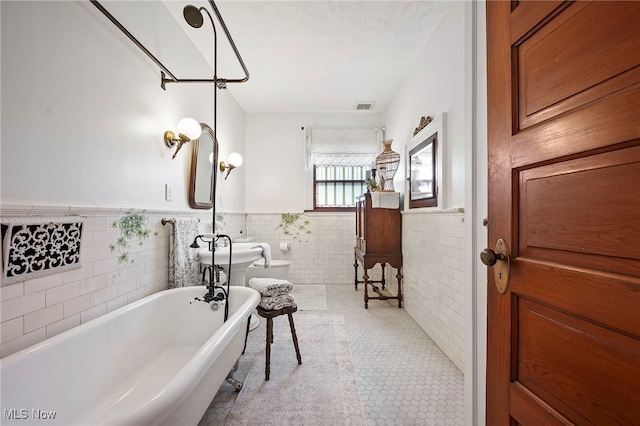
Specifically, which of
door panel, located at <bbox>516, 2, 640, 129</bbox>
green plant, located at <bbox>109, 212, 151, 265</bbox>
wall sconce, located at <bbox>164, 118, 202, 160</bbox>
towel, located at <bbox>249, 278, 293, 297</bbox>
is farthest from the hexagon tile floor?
wall sconce, located at <bbox>164, 118, 202, 160</bbox>

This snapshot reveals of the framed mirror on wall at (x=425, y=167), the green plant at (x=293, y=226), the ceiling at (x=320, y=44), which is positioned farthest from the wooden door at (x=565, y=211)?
the green plant at (x=293, y=226)

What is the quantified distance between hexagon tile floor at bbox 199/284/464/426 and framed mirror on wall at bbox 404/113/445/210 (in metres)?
1.19

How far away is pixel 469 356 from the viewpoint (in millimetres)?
1076

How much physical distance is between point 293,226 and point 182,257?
86.1 inches

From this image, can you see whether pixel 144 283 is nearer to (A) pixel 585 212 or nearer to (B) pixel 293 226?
(A) pixel 585 212

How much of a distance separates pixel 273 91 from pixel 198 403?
10.9 feet

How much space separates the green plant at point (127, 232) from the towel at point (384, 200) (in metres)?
2.17

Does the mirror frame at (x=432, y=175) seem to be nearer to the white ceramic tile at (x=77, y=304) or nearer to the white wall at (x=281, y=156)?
the white wall at (x=281, y=156)

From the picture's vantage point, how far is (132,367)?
4.75 feet

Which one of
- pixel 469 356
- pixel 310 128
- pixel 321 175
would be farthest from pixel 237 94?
pixel 469 356

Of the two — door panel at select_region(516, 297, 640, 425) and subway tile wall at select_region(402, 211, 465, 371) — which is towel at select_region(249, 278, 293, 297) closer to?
subway tile wall at select_region(402, 211, 465, 371)

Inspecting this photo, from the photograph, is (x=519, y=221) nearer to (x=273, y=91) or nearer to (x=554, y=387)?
(x=554, y=387)

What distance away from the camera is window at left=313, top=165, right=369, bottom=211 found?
13.9 feet

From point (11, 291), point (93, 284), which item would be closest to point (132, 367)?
point (93, 284)
